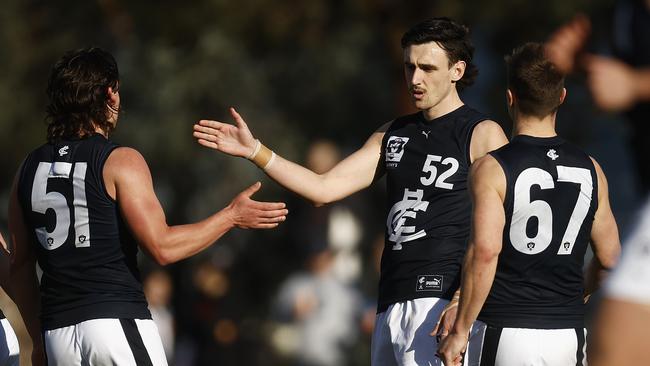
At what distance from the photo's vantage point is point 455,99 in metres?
7.13

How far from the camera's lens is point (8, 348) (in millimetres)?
7004

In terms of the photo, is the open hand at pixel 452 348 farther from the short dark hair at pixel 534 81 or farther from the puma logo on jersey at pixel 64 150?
the puma logo on jersey at pixel 64 150

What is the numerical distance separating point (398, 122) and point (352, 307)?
20.8 ft

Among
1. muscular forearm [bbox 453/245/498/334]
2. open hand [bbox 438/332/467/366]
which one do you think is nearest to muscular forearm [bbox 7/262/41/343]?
open hand [bbox 438/332/467/366]

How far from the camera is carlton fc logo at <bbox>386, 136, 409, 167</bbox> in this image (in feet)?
23.4

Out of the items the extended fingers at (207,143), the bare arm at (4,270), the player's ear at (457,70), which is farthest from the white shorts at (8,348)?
the player's ear at (457,70)

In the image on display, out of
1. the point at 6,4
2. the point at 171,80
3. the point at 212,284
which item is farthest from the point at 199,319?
the point at 6,4

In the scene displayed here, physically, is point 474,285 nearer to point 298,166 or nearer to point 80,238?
point 298,166

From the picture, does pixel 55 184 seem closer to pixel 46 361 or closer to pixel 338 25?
pixel 46 361

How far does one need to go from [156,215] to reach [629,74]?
2816 mm

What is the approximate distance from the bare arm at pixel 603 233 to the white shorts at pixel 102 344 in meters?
2.57

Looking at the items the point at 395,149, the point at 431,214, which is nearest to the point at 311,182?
the point at 395,149

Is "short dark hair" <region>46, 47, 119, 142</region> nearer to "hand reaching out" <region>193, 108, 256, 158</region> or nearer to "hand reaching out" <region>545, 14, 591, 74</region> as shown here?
"hand reaching out" <region>193, 108, 256, 158</region>

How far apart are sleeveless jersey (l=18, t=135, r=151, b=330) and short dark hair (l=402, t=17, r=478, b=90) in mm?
2015
